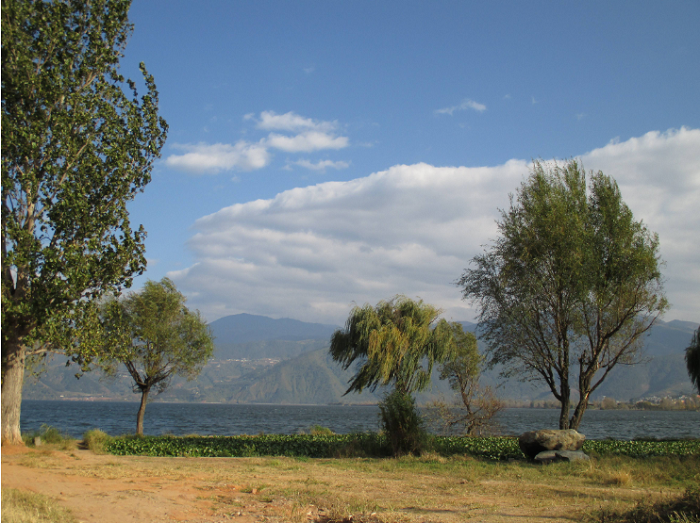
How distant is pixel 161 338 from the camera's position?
99.6 feet

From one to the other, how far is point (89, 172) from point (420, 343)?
18.3 meters

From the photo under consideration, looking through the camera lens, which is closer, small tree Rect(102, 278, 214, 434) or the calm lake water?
small tree Rect(102, 278, 214, 434)

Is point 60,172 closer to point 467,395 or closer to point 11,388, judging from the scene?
point 11,388

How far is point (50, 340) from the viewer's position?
640 inches

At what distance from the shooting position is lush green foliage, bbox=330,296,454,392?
27.2 m

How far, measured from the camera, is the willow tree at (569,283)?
804 inches

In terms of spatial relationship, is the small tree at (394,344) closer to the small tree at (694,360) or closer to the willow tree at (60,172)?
the willow tree at (60,172)

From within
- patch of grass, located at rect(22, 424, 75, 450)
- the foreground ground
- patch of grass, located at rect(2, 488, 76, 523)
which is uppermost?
patch of grass, located at rect(2, 488, 76, 523)

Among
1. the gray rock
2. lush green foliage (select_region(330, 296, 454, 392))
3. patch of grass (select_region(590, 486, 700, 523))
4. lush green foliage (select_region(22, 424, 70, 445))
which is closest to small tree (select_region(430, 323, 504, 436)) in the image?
lush green foliage (select_region(330, 296, 454, 392))

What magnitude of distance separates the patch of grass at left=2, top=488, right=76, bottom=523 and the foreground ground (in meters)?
0.32

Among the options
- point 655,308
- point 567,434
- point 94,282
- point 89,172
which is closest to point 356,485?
point 567,434

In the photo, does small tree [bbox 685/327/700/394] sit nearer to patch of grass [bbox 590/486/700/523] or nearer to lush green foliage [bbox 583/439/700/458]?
lush green foliage [bbox 583/439/700/458]

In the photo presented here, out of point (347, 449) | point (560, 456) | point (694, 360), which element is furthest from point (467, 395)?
point (694, 360)

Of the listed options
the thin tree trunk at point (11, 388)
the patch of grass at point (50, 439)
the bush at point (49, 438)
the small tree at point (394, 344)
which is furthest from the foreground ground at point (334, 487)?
the small tree at point (394, 344)
